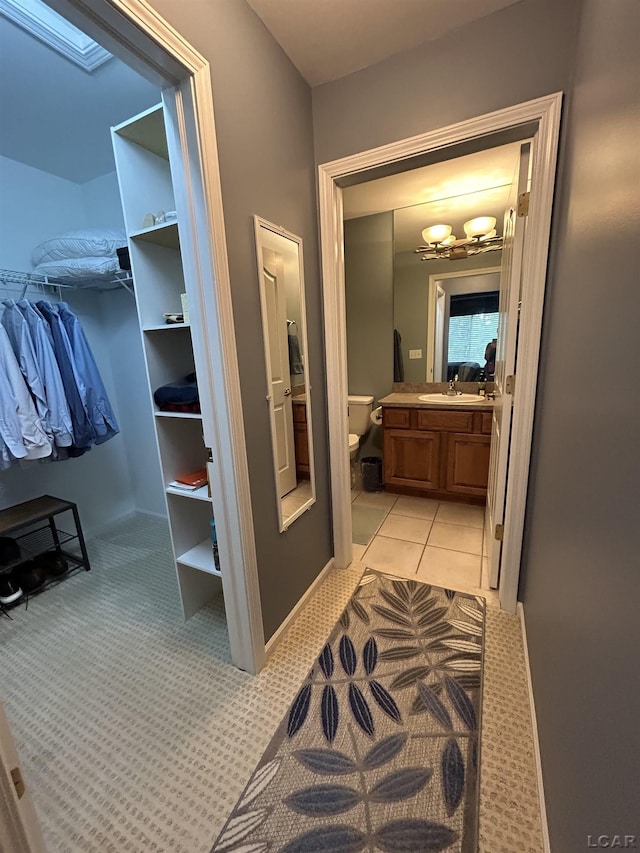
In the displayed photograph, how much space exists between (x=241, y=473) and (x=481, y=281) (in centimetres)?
273

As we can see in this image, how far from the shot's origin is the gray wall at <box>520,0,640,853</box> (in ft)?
1.94

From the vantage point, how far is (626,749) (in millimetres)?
550

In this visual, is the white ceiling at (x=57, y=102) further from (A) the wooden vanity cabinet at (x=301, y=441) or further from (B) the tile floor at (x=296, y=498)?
(B) the tile floor at (x=296, y=498)

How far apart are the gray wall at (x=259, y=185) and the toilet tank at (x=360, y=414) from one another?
4.82 feet

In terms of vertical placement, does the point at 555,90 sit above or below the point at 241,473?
above

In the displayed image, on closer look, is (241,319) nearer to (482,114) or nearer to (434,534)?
(482,114)

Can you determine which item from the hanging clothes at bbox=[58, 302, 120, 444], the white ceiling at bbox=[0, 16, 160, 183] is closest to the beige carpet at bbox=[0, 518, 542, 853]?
the hanging clothes at bbox=[58, 302, 120, 444]

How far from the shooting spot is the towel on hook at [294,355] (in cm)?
161

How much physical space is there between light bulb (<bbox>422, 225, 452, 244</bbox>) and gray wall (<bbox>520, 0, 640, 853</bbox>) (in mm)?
1577

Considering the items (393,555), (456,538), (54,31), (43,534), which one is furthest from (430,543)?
(54,31)

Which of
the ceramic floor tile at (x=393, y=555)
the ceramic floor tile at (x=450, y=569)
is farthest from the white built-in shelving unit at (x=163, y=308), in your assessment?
the ceramic floor tile at (x=450, y=569)

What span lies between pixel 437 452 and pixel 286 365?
5.71 feet

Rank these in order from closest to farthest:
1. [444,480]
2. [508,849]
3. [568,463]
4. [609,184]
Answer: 1. [609,184]
2. [508,849]
3. [568,463]
4. [444,480]

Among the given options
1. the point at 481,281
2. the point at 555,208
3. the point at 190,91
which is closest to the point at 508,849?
the point at 555,208
